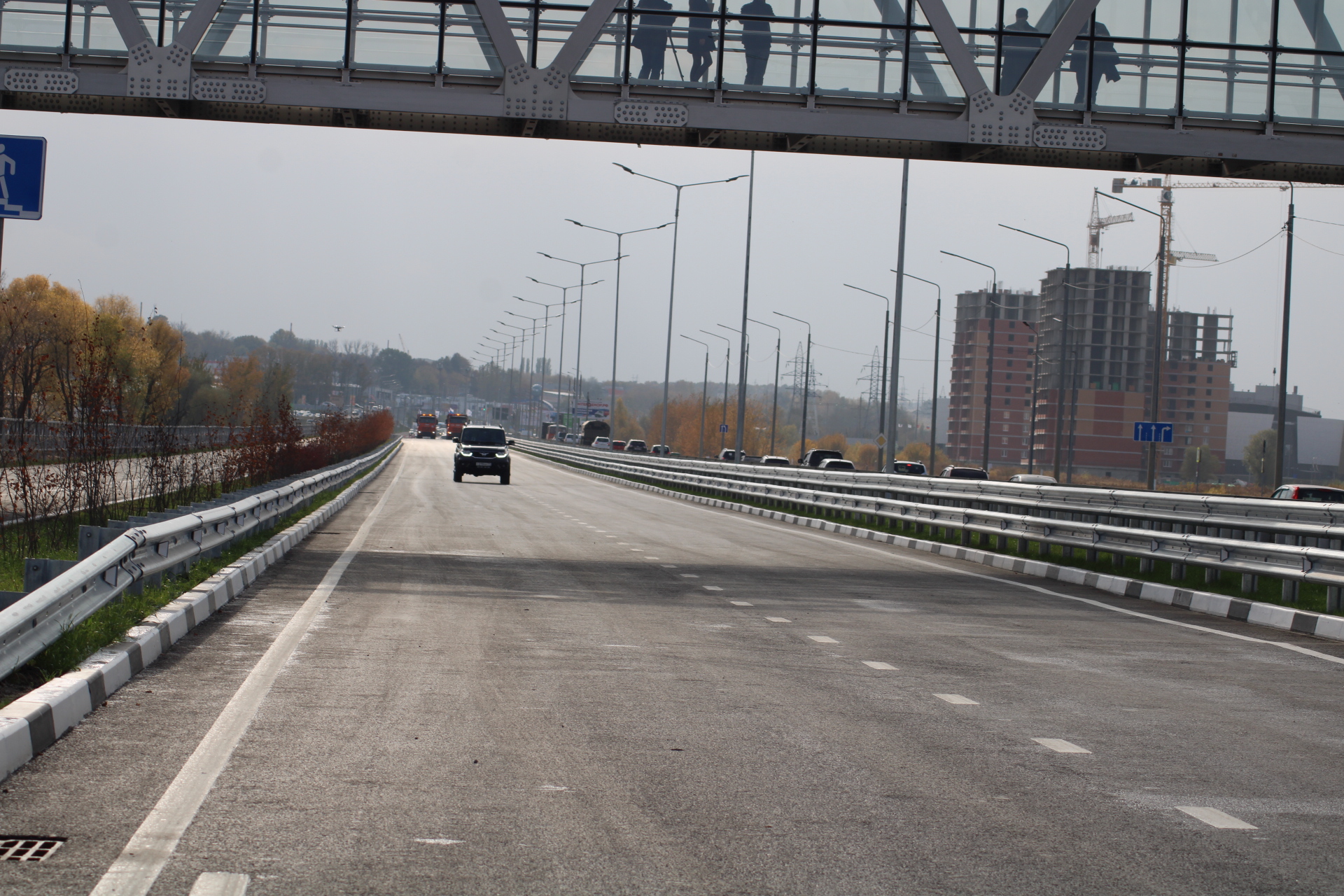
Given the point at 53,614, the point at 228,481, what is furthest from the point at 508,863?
the point at 228,481

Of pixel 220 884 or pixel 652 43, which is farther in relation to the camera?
pixel 652 43

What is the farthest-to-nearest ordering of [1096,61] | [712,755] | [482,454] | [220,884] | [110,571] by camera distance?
1. [482,454]
2. [1096,61]
3. [110,571]
4. [712,755]
5. [220,884]

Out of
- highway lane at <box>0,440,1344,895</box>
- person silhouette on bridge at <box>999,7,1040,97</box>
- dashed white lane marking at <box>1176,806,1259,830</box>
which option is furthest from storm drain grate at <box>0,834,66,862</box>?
person silhouette on bridge at <box>999,7,1040,97</box>

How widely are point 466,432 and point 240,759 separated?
148 ft

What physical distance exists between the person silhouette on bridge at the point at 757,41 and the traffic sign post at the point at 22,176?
1135 cm

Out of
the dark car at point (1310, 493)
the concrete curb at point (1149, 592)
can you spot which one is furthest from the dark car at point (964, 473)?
the concrete curb at point (1149, 592)

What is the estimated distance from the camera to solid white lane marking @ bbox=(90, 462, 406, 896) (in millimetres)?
4500

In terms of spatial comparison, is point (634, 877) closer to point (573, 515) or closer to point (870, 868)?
point (870, 868)

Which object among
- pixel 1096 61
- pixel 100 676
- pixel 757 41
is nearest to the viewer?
pixel 100 676

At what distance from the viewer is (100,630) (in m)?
8.64

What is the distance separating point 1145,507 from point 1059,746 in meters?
11.1

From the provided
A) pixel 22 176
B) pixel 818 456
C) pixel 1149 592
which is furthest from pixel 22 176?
pixel 818 456

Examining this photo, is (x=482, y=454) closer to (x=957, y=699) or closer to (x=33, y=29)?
(x=33, y=29)

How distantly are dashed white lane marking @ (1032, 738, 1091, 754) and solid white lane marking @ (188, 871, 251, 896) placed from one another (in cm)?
419
